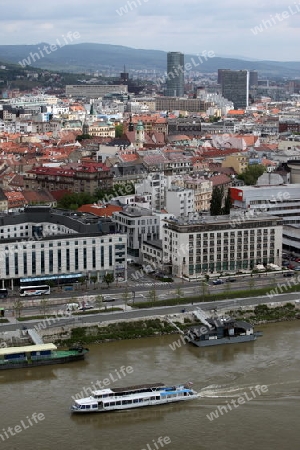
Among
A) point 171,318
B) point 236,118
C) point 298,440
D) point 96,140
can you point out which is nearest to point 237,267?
point 171,318

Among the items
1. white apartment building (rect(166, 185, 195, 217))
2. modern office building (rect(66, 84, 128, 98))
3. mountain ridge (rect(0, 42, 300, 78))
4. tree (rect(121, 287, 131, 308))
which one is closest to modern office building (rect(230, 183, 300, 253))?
white apartment building (rect(166, 185, 195, 217))

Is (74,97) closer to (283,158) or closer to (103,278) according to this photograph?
(283,158)

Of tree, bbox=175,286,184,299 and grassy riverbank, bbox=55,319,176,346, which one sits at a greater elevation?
tree, bbox=175,286,184,299

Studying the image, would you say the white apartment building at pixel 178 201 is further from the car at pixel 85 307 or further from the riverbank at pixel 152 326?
the car at pixel 85 307

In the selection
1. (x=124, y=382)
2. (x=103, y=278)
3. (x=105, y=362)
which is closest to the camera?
(x=124, y=382)

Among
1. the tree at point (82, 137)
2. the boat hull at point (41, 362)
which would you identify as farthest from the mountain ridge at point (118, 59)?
the boat hull at point (41, 362)

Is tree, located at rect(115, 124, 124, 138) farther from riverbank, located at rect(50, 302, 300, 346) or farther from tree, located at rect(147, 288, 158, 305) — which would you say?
riverbank, located at rect(50, 302, 300, 346)

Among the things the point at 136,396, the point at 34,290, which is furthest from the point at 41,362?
the point at 34,290
